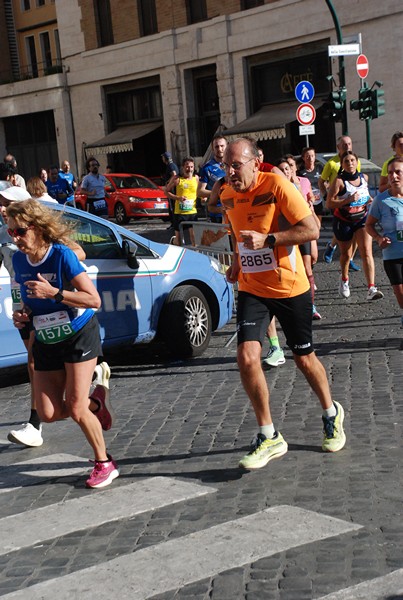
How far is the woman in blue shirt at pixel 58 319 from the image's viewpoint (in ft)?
19.6

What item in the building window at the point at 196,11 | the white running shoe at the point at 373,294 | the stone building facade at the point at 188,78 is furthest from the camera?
the building window at the point at 196,11

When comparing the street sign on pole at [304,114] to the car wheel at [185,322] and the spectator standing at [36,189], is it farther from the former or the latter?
the car wheel at [185,322]

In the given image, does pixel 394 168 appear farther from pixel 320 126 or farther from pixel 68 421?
pixel 320 126

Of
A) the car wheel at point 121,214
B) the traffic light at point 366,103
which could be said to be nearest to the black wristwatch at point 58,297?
the traffic light at point 366,103

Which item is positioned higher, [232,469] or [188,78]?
[188,78]

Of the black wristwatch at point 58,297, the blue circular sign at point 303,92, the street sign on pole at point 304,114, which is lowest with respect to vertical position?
the black wristwatch at point 58,297

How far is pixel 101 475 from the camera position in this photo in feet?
20.0

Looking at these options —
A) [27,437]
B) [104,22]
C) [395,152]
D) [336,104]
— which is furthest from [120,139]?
[27,437]

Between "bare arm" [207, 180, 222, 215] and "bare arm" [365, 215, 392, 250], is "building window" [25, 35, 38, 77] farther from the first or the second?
"bare arm" [365, 215, 392, 250]

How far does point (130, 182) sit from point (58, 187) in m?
9.47

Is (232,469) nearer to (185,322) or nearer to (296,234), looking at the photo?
(296,234)

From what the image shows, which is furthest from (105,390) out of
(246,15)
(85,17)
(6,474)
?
(85,17)

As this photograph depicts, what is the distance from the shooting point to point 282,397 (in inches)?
320

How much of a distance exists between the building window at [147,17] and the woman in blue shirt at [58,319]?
38560 mm
